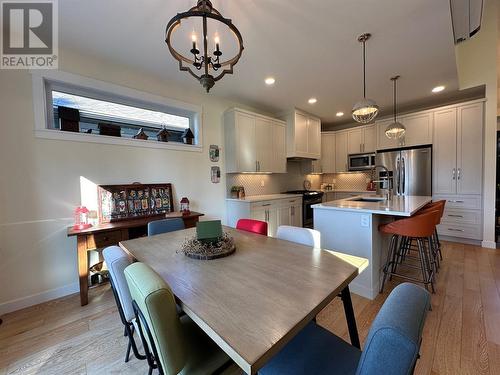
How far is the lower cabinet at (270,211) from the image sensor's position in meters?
3.49

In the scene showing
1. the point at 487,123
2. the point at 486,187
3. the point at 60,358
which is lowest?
the point at 60,358

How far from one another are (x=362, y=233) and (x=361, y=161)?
3.22 meters

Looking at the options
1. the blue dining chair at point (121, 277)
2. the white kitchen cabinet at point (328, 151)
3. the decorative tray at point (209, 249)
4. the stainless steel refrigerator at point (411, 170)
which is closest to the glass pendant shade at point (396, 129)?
the stainless steel refrigerator at point (411, 170)

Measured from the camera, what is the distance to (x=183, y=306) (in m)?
0.85

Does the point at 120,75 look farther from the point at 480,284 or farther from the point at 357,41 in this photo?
the point at 480,284

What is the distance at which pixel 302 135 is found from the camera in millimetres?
4531

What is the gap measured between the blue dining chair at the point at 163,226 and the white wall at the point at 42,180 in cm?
92

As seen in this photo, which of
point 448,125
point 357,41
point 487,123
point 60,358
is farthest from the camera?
point 448,125

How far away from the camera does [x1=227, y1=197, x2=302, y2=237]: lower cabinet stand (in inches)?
137

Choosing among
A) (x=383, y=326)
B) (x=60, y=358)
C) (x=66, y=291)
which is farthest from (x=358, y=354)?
(x=66, y=291)

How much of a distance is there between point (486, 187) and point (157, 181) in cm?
503

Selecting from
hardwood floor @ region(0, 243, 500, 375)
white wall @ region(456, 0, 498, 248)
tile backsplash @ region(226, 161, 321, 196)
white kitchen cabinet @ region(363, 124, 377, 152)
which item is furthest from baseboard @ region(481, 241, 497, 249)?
tile backsplash @ region(226, 161, 321, 196)

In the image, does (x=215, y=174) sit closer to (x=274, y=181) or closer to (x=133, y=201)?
(x=133, y=201)

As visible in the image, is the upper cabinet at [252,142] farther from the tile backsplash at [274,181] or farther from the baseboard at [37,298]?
the baseboard at [37,298]
